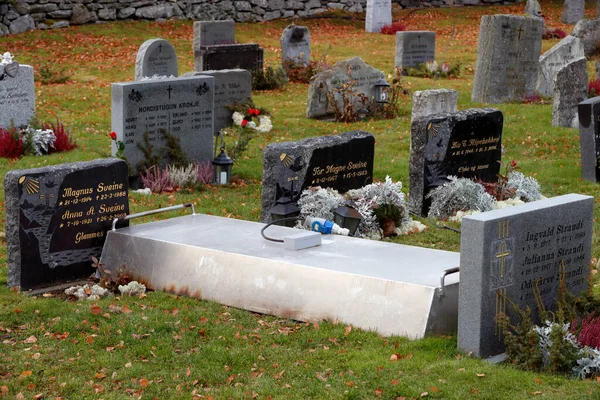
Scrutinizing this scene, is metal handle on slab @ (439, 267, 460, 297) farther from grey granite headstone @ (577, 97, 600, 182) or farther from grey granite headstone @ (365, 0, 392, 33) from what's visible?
grey granite headstone @ (365, 0, 392, 33)

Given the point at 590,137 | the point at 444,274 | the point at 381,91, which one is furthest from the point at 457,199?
the point at 381,91

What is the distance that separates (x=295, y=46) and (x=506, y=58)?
6.14 metres

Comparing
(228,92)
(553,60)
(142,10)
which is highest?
(142,10)

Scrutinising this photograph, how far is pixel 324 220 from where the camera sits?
928cm

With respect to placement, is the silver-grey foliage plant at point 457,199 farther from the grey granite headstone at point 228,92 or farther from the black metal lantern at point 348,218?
the grey granite headstone at point 228,92

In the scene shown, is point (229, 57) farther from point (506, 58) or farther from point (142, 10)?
point (142, 10)

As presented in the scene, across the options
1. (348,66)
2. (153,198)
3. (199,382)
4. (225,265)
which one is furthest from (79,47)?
(199,382)

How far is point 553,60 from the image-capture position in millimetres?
19875

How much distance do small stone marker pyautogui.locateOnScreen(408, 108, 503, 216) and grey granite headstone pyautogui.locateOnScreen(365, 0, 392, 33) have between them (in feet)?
61.8

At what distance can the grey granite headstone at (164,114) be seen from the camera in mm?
12586

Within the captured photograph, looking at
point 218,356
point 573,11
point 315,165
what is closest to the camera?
point 218,356

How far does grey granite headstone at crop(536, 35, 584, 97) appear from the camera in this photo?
19688 millimetres

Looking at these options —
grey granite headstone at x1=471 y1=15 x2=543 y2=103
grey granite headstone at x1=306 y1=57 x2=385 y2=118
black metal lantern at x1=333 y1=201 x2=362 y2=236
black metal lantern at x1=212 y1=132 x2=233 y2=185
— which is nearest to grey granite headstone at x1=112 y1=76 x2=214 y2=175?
black metal lantern at x1=212 y1=132 x2=233 y2=185

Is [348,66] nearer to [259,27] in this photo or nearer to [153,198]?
[153,198]
